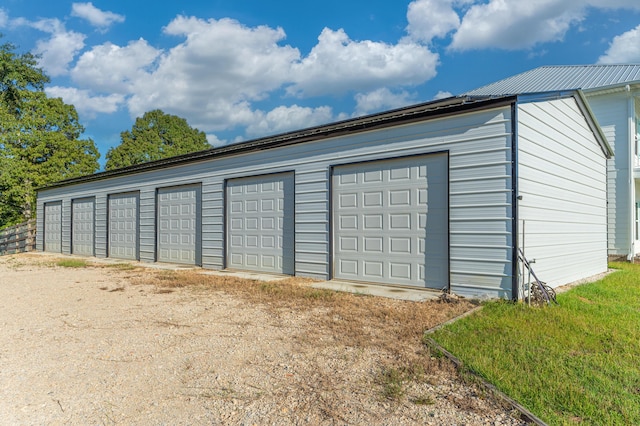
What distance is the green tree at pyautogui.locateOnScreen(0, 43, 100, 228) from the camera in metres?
22.7

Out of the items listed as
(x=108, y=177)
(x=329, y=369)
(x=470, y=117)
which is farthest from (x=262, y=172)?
(x=108, y=177)

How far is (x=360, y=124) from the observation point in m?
7.81

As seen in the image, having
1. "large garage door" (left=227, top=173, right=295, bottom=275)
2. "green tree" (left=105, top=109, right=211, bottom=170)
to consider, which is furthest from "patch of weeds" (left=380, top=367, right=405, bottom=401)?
"green tree" (left=105, top=109, right=211, bottom=170)

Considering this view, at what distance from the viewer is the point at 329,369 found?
337 centimetres

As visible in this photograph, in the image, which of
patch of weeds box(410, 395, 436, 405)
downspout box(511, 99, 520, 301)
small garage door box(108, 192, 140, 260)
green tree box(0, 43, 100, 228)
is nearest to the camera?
patch of weeds box(410, 395, 436, 405)

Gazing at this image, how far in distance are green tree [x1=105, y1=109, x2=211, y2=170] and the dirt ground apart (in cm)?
2800

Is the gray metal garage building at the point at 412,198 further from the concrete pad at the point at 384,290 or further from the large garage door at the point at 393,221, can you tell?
the concrete pad at the point at 384,290

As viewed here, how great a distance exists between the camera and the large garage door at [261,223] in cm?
933

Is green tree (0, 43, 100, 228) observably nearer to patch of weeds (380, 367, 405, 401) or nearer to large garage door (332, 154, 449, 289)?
large garage door (332, 154, 449, 289)

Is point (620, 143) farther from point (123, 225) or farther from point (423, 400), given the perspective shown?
point (123, 225)

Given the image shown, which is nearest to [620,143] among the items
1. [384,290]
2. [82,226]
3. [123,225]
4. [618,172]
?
[618,172]

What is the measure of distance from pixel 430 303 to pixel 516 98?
3.55 meters

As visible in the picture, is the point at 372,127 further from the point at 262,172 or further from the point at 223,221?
the point at 223,221

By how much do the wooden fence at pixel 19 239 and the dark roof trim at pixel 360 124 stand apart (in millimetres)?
7701
